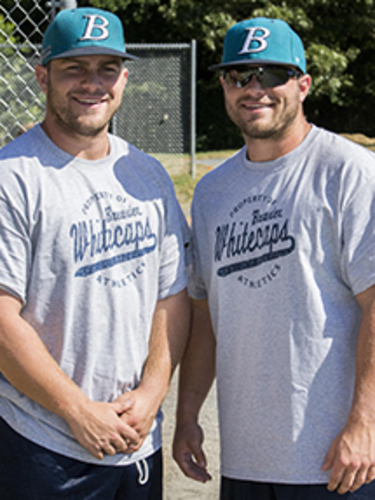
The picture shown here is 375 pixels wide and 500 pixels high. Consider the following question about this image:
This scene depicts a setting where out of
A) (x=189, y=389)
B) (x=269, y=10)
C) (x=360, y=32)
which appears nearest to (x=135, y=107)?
(x=269, y=10)

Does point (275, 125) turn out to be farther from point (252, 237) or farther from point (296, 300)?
point (296, 300)

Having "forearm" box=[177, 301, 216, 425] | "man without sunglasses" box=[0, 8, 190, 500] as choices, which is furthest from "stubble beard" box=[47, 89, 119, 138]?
"forearm" box=[177, 301, 216, 425]

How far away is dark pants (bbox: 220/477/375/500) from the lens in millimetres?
2145

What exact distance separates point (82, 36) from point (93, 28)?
50 mm

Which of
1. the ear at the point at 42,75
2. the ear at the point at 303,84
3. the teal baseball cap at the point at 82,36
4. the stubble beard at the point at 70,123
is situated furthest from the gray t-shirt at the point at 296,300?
the ear at the point at 42,75

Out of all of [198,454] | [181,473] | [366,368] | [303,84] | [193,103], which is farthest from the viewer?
[193,103]

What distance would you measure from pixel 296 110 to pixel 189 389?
1.14 m

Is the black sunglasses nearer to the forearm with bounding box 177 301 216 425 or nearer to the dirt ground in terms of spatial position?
the forearm with bounding box 177 301 216 425

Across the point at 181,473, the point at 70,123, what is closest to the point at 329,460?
the point at 70,123

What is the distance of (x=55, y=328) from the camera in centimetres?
212

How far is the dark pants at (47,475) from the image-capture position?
2131 mm

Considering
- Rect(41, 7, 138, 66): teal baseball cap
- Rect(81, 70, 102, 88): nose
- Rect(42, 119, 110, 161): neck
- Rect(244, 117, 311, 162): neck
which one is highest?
Rect(41, 7, 138, 66): teal baseball cap

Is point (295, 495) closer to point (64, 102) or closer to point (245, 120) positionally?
point (245, 120)

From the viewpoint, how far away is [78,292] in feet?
6.91
